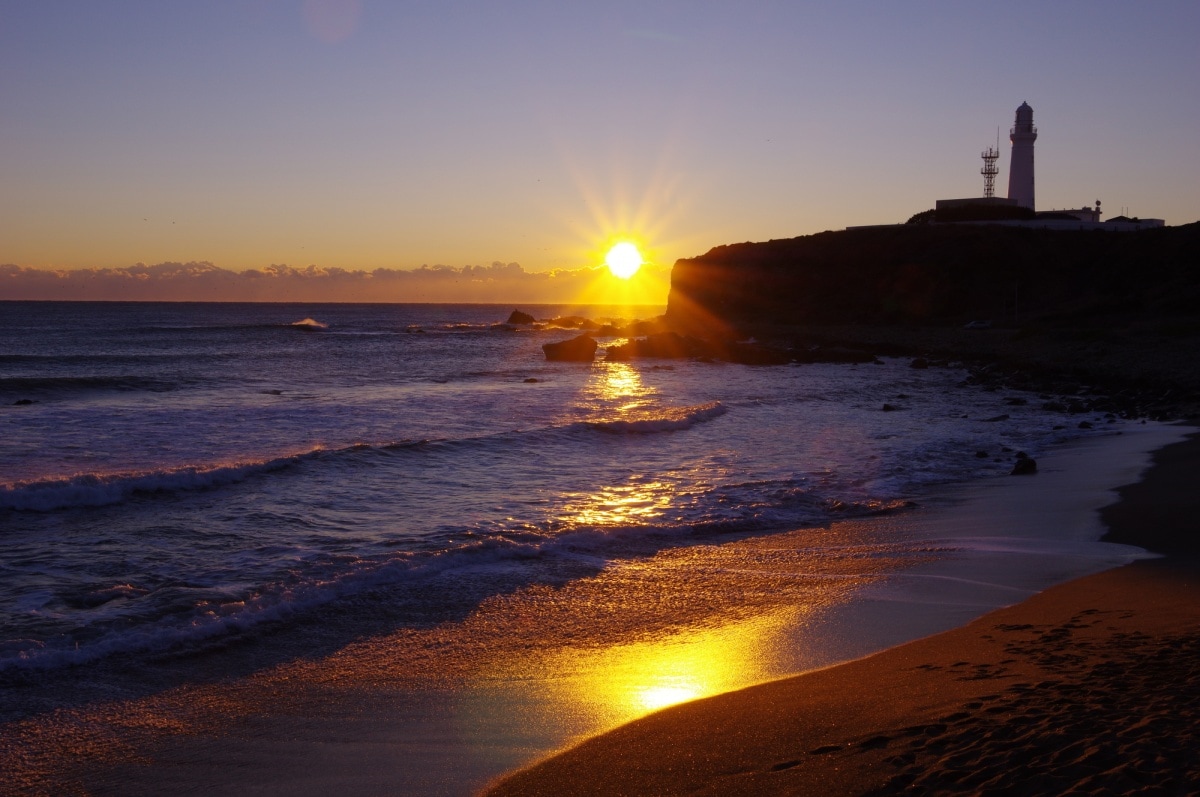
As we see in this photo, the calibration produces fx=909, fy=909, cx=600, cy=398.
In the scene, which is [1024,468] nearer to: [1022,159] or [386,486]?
[386,486]

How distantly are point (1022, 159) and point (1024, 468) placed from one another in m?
75.6

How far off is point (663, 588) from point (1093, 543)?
14.9 ft

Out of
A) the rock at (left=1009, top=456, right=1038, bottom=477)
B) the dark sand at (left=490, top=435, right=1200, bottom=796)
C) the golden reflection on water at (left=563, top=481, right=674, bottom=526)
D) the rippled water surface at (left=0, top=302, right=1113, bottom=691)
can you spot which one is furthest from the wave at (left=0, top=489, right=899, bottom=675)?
the rock at (left=1009, top=456, right=1038, bottom=477)

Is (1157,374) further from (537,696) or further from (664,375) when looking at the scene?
(537,696)

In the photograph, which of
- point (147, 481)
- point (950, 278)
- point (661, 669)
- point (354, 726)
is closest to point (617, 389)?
point (147, 481)

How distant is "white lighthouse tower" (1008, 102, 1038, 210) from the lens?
252 ft

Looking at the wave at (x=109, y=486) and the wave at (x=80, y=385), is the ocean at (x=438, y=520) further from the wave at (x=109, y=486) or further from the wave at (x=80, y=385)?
the wave at (x=80, y=385)

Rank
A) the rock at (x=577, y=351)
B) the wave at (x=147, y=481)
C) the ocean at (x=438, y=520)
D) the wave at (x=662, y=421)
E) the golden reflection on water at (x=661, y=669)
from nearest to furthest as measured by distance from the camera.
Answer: the golden reflection on water at (x=661, y=669)
the ocean at (x=438, y=520)
the wave at (x=147, y=481)
the wave at (x=662, y=421)
the rock at (x=577, y=351)

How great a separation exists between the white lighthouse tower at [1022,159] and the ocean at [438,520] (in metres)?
59.8

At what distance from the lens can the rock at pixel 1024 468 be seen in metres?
13.8

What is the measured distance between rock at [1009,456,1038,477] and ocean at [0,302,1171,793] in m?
0.32

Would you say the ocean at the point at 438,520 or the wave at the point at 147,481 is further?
the wave at the point at 147,481

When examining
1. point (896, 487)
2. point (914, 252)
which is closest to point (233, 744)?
point (896, 487)

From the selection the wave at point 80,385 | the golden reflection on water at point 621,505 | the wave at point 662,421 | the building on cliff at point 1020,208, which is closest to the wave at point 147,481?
the wave at point 662,421
